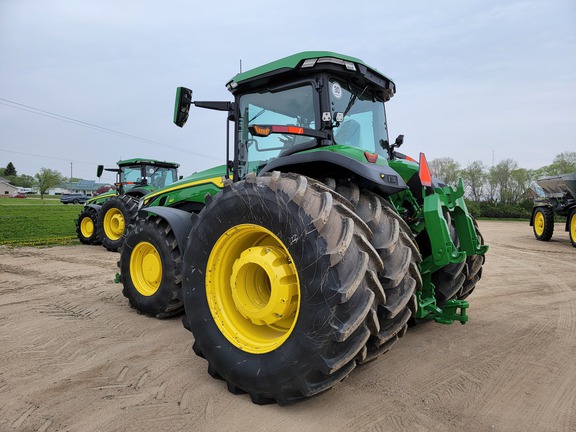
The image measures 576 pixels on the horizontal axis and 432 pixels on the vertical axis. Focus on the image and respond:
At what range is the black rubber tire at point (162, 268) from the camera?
13.1ft

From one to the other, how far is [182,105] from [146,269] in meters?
1.87

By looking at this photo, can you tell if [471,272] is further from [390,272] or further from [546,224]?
[546,224]

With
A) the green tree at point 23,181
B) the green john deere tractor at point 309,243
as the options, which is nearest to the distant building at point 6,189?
the green tree at point 23,181

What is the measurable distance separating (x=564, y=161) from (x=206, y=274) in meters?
52.7

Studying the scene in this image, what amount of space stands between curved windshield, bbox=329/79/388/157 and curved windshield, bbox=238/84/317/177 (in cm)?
23

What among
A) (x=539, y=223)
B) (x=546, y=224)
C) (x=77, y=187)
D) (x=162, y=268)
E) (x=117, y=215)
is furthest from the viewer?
(x=77, y=187)

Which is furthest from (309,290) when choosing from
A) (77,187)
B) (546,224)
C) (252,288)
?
(77,187)

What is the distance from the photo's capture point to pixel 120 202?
10047 mm

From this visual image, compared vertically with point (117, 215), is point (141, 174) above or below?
above

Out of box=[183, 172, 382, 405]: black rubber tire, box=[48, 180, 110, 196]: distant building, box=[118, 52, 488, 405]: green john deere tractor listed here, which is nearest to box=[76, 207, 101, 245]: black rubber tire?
box=[118, 52, 488, 405]: green john deere tractor

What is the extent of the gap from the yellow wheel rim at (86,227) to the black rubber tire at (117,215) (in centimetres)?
123

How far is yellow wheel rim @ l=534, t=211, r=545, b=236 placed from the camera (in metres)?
14.0

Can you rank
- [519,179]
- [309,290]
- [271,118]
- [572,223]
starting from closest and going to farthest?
[309,290], [271,118], [572,223], [519,179]

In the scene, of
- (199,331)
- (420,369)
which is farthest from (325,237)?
(420,369)
